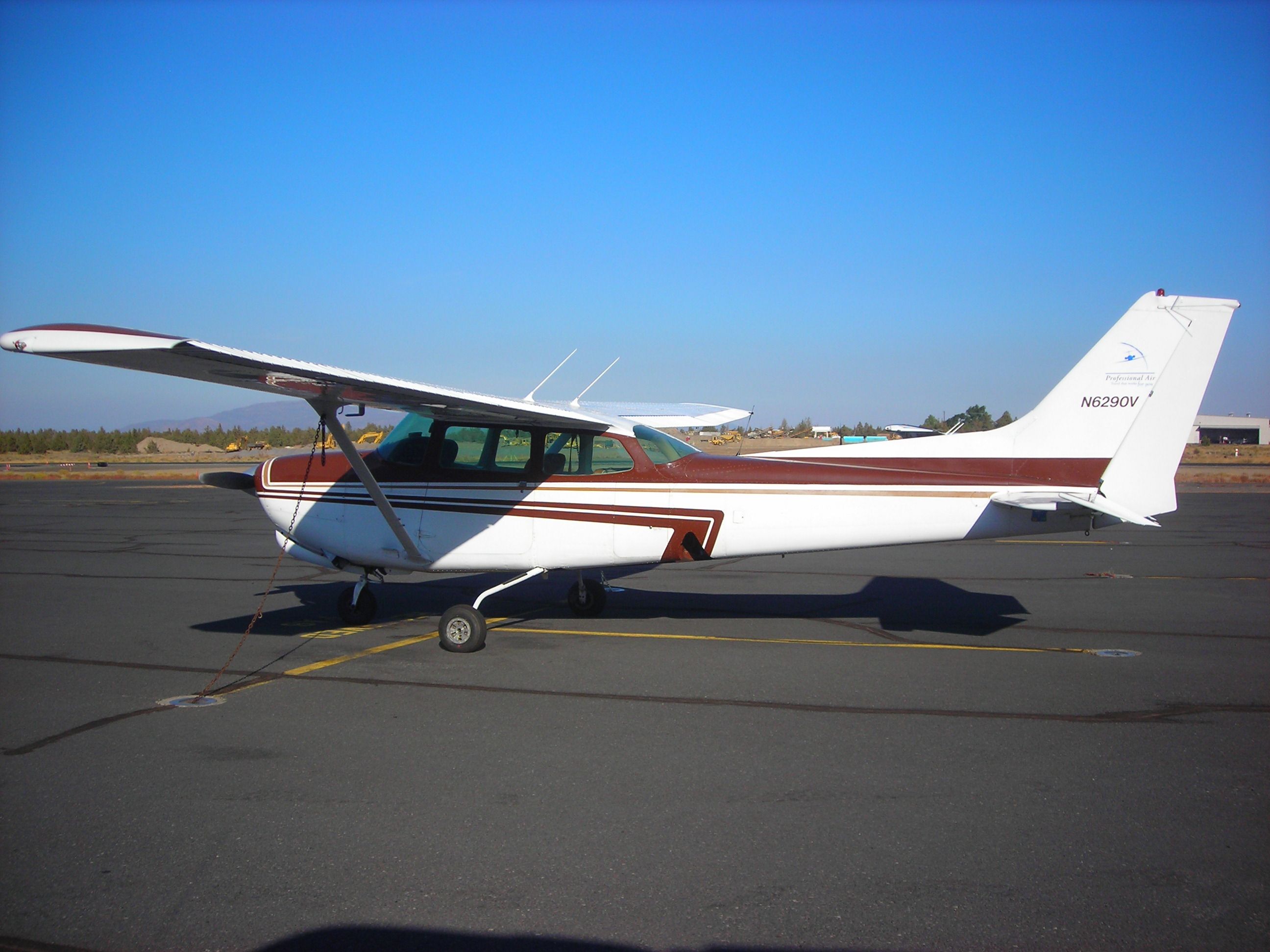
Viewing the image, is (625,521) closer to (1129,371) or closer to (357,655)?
(357,655)

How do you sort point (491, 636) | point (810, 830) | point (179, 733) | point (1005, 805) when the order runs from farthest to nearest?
point (491, 636)
point (179, 733)
point (1005, 805)
point (810, 830)

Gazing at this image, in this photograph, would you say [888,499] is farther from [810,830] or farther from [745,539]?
[810,830]

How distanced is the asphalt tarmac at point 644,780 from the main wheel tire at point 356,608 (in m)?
0.18

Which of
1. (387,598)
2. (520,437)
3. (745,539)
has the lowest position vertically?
(387,598)

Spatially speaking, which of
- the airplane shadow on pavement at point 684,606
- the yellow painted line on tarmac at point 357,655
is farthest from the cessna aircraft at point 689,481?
the airplane shadow on pavement at point 684,606

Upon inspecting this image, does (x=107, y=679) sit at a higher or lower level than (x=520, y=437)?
lower

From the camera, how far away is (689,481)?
25.9ft

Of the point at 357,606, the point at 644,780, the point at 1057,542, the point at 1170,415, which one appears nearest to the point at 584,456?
the point at 357,606

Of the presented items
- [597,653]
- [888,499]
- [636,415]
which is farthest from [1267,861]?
[636,415]

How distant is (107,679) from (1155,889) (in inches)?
266

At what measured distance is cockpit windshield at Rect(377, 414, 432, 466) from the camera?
8508 mm

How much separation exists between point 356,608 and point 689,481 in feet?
12.0

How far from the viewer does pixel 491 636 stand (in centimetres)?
824

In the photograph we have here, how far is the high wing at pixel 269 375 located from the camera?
15.9 ft
